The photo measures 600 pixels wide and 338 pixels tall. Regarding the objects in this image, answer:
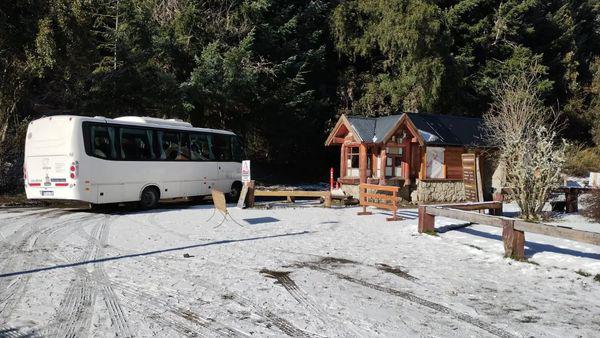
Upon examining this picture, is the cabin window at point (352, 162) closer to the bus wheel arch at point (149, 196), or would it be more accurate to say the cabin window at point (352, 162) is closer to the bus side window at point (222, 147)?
the bus side window at point (222, 147)

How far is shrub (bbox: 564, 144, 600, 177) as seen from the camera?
1175 inches

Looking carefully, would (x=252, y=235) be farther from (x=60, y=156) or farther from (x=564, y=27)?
(x=564, y=27)

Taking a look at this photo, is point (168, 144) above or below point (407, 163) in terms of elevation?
above

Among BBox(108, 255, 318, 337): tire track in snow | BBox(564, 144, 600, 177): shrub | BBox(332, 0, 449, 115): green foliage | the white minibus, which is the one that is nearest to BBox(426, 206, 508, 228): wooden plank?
BBox(108, 255, 318, 337): tire track in snow

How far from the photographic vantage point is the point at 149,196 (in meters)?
16.1

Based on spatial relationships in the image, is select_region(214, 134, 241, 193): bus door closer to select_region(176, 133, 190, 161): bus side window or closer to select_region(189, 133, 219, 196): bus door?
select_region(189, 133, 219, 196): bus door

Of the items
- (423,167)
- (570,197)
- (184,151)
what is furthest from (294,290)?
(423,167)

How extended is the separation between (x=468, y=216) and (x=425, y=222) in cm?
167

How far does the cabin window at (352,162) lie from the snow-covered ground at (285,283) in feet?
34.4

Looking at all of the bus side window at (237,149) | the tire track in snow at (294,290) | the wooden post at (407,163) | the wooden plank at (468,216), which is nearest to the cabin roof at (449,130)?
the wooden post at (407,163)

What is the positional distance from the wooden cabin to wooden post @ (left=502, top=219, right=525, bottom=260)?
11.8 m

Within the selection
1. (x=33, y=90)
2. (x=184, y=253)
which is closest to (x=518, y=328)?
(x=184, y=253)

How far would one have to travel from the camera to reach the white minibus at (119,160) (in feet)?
45.3

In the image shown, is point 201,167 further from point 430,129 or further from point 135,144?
point 430,129
